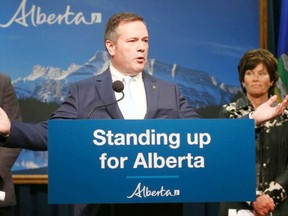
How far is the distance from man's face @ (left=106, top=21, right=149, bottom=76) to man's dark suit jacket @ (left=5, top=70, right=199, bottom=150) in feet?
0.27

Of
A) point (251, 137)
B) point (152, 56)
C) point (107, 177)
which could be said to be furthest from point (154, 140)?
point (152, 56)

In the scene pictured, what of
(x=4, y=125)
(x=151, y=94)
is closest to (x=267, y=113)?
(x=151, y=94)

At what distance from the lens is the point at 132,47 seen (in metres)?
2.22

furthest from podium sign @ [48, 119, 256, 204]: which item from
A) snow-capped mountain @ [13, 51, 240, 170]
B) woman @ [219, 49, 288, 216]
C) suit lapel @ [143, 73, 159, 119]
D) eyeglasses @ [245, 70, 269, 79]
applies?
snow-capped mountain @ [13, 51, 240, 170]

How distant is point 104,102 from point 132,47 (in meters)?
0.22

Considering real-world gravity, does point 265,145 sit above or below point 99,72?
below

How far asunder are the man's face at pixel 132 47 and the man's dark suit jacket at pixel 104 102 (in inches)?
3.2

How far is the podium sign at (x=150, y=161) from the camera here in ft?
6.22

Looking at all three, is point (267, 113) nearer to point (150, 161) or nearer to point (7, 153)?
point (150, 161)

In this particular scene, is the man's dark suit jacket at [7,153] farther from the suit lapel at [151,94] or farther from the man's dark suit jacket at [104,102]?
the suit lapel at [151,94]

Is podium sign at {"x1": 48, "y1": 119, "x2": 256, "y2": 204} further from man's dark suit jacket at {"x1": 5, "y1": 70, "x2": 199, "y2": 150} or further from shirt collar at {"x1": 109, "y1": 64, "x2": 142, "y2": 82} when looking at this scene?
shirt collar at {"x1": 109, "y1": 64, "x2": 142, "y2": 82}

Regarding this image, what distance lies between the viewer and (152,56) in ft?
13.6

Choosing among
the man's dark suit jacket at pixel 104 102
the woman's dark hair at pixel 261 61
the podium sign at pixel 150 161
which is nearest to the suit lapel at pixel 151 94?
the man's dark suit jacket at pixel 104 102

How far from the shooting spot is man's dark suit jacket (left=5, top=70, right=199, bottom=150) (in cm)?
217
